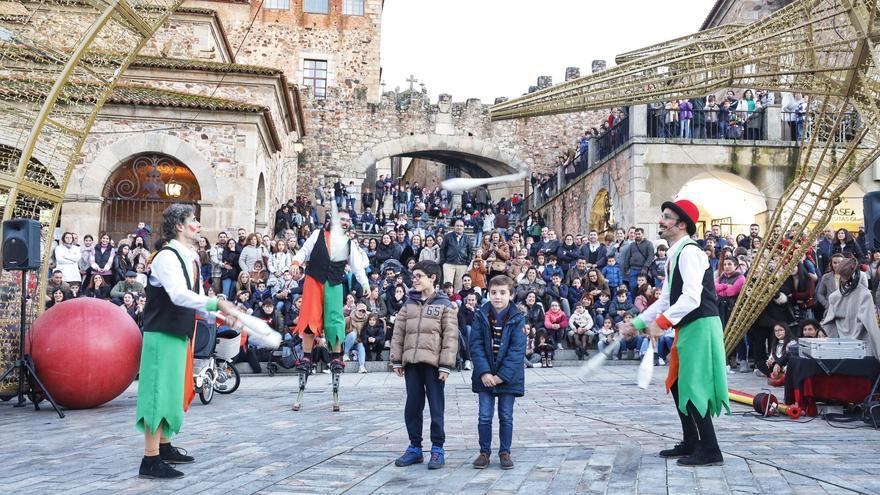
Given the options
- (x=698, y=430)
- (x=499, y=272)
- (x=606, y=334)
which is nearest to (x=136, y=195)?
(x=499, y=272)

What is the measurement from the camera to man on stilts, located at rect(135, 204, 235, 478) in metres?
5.30

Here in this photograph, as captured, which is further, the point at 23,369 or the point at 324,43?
the point at 324,43

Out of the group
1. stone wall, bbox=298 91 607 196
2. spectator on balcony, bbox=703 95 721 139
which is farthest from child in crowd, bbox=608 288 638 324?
stone wall, bbox=298 91 607 196

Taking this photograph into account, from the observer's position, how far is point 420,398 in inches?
233

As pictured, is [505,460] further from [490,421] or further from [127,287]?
[127,287]

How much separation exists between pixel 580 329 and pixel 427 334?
890 cm

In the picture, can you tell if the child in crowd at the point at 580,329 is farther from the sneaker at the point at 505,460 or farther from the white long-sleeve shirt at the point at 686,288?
the sneaker at the point at 505,460

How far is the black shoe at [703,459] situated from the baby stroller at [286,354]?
9.08 meters


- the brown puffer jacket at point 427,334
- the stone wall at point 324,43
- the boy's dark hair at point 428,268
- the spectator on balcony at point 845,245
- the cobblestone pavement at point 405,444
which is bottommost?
the cobblestone pavement at point 405,444

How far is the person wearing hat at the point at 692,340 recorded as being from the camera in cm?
551

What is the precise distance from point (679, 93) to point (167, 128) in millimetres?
13040

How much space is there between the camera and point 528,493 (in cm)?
470

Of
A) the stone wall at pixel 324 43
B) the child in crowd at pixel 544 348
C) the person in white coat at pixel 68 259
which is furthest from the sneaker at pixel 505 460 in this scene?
the stone wall at pixel 324 43

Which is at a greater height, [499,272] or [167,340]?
[499,272]
